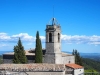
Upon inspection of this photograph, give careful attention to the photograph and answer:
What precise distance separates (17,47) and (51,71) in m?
13.6

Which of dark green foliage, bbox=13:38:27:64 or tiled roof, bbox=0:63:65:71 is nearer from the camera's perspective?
tiled roof, bbox=0:63:65:71

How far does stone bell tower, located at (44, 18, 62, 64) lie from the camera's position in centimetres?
4403

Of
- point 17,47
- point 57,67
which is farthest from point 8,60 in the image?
point 57,67

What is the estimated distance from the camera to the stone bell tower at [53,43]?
144 feet

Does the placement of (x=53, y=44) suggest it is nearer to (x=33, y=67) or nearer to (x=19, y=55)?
(x=19, y=55)

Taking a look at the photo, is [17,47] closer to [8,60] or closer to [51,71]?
[8,60]

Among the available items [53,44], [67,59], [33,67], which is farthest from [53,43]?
[33,67]

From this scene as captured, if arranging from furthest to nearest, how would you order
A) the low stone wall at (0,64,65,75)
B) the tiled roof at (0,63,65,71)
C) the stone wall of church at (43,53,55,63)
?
the stone wall of church at (43,53,55,63)
the tiled roof at (0,63,65,71)
the low stone wall at (0,64,65,75)

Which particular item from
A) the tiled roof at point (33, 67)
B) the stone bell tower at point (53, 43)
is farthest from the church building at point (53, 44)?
the tiled roof at point (33, 67)

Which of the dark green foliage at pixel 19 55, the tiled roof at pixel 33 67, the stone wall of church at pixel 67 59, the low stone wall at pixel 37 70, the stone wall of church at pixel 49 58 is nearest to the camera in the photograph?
the low stone wall at pixel 37 70

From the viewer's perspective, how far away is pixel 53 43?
4419cm

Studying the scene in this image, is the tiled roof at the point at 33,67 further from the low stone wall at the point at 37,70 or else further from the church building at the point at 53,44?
the church building at the point at 53,44

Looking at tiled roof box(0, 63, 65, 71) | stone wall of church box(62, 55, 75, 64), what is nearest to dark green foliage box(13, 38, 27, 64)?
stone wall of church box(62, 55, 75, 64)

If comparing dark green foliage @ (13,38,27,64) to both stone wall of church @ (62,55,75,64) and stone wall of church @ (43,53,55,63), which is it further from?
stone wall of church @ (62,55,75,64)
